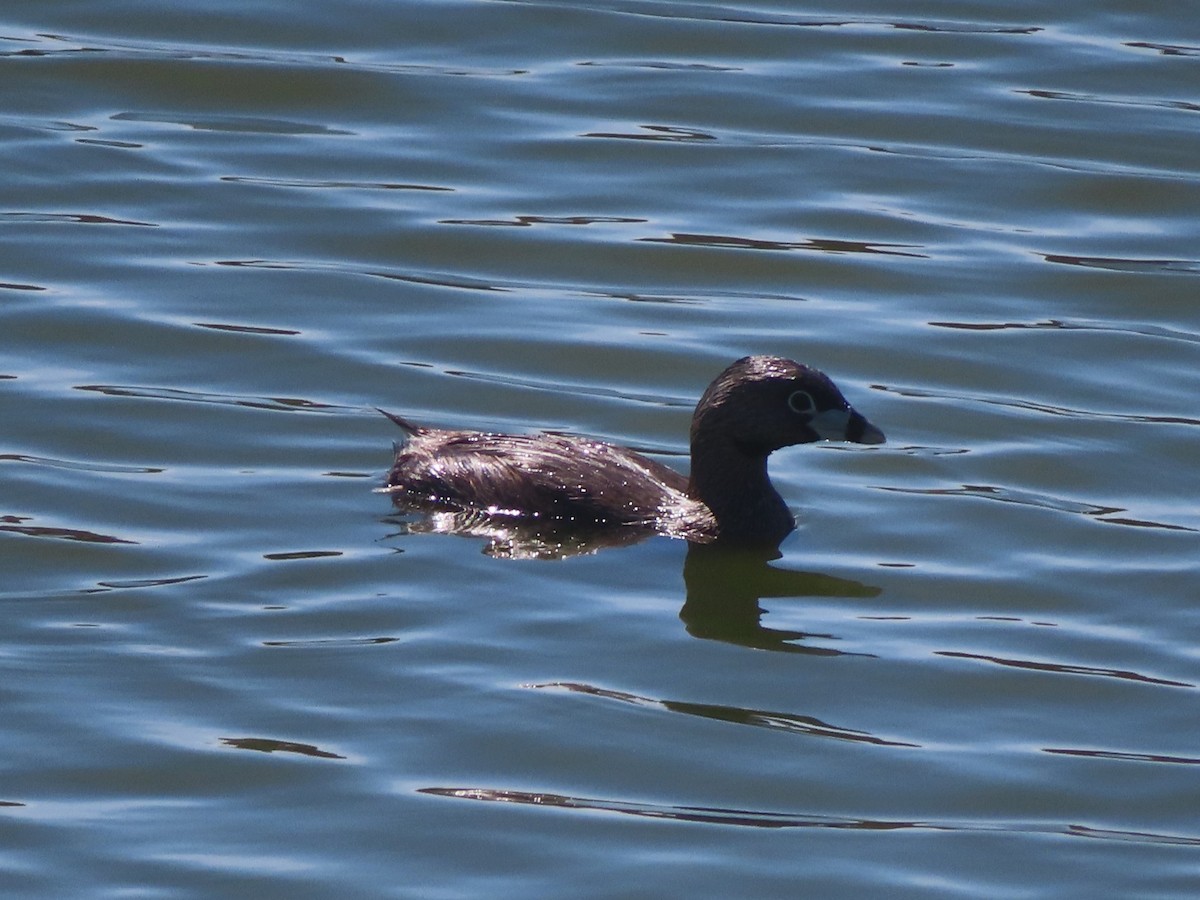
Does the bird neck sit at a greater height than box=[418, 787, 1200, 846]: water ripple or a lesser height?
greater

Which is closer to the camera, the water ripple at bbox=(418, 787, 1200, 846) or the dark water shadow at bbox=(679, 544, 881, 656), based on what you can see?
the water ripple at bbox=(418, 787, 1200, 846)

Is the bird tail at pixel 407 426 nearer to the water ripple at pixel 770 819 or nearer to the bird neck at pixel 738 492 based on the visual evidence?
the bird neck at pixel 738 492

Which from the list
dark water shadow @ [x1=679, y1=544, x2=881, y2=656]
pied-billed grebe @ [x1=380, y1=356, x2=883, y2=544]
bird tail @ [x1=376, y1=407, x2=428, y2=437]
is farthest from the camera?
bird tail @ [x1=376, y1=407, x2=428, y2=437]

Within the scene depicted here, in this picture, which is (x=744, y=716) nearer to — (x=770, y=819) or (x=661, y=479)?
(x=770, y=819)

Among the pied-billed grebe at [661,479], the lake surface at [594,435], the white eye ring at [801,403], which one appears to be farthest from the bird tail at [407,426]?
the white eye ring at [801,403]

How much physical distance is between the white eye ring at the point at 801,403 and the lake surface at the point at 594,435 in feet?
1.64

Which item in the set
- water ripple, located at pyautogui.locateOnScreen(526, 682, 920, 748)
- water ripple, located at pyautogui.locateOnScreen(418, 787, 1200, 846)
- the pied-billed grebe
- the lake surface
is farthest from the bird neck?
water ripple, located at pyautogui.locateOnScreen(418, 787, 1200, 846)

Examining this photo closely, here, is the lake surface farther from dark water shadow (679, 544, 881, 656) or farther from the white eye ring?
the white eye ring

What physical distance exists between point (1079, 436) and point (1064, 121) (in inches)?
207

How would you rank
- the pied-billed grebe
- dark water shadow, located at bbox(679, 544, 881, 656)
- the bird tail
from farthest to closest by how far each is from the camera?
the bird tail
the pied-billed grebe
dark water shadow, located at bbox(679, 544, 881, 656)

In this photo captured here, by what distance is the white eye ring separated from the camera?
33.6 feet

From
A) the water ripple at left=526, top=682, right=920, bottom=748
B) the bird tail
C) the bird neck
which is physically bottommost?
the water ripple at left=526, top=682, right=920, bottom=748

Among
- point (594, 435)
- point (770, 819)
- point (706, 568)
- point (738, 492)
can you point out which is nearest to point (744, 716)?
point (770, 819)

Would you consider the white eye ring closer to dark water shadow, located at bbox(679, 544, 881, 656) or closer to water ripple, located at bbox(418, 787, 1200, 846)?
dark water shadow, located at bbox(679, 544, 881, 656)
